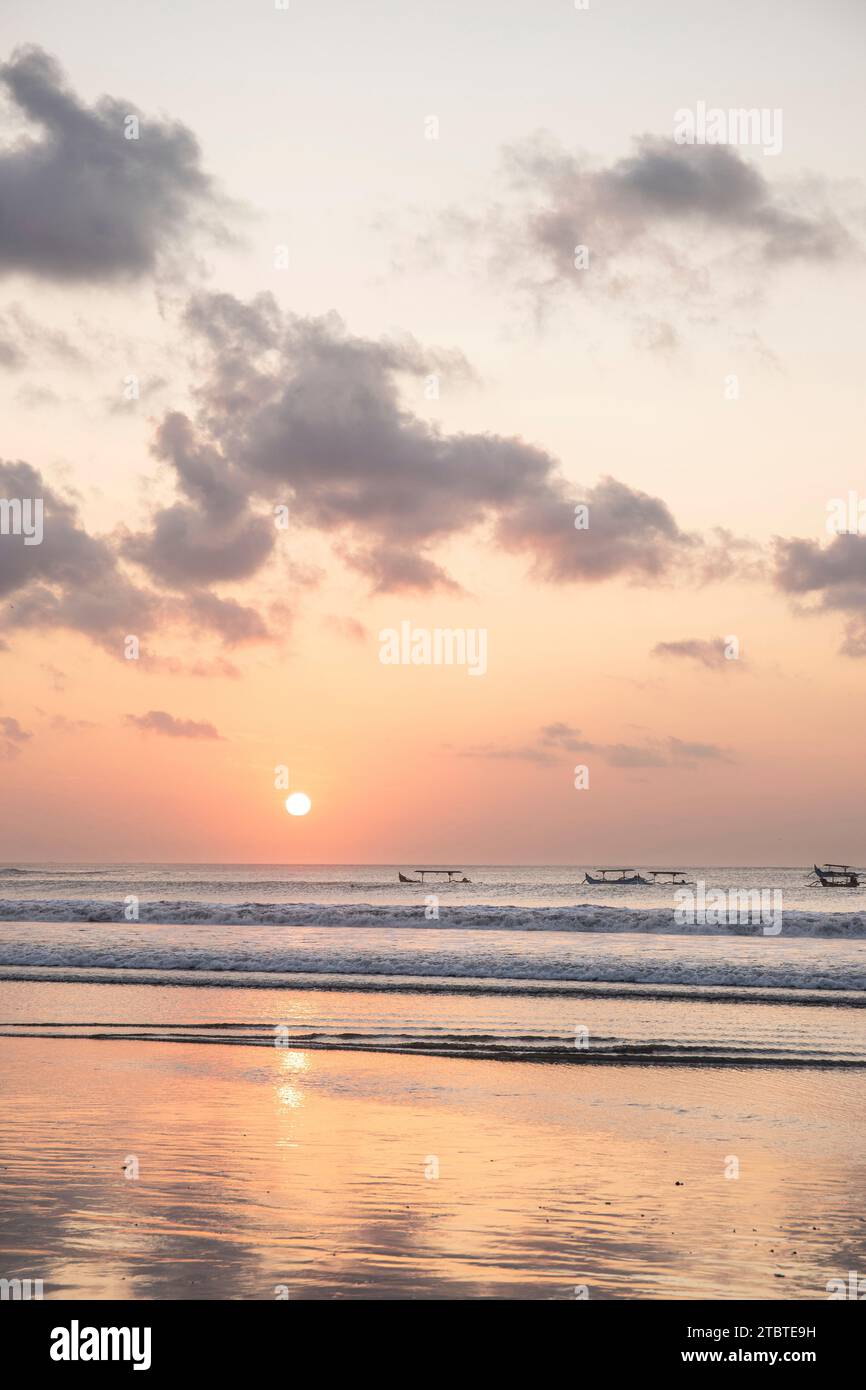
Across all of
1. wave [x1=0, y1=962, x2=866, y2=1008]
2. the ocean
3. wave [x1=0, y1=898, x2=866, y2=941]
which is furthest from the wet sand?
wave [x1=0, y1=898, x2=866, y2=941]

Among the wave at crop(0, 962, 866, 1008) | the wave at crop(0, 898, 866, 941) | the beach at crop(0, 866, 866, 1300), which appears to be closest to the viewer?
the beach at crop(0, 866, 866, 1300)

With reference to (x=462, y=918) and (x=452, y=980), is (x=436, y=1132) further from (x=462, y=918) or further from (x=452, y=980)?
(x=462, y=918)

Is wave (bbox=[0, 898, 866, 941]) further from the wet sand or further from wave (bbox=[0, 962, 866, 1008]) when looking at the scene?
the wet sand

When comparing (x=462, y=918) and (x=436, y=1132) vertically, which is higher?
(x=462, y=918)

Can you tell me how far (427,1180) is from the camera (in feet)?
39.7

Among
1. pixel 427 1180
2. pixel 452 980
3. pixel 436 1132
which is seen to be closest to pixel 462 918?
pixel 452 980

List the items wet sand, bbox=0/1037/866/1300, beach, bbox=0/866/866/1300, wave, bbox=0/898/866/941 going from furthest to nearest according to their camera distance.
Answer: wave, bbox=0/898/866/941 < beach, bbox=0/866/866/1300 < wet sand, bbox=0/1037/866/1300

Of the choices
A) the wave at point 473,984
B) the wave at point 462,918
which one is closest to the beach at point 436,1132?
the wave at point 473,984

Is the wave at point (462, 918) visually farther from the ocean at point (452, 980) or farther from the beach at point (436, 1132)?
the beach at point (436, 1132)

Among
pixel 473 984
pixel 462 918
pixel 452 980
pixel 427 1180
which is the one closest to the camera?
pixel 427 1180

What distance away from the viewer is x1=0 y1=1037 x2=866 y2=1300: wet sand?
9.27m

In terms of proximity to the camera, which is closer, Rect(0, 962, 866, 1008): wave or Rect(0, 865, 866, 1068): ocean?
Rect(0, 865, 866, 1068): ocean

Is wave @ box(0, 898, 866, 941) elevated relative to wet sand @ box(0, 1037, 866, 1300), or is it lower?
elevated
